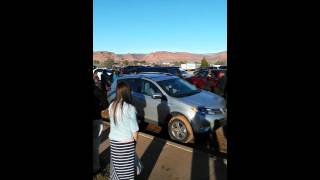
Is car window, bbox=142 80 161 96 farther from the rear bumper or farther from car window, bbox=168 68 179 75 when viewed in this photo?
car window, bbox=168 68 179 75

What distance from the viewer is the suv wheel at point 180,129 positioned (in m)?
7.40

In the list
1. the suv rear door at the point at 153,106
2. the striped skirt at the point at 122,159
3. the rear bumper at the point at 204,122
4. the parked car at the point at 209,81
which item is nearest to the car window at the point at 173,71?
the parked car at the point at 209,81

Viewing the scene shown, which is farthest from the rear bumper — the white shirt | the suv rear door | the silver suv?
the white shirt

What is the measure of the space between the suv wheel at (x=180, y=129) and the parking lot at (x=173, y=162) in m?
0.77

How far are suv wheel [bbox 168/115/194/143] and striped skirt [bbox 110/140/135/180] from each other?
345 centimetres

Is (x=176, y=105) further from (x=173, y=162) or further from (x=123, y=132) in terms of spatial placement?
(x=123, y=132)

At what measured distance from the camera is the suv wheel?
740 centimetres

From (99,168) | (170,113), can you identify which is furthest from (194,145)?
(99,168)

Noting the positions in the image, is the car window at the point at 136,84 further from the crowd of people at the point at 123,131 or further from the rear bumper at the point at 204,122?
the crowd of people at the point at 123,131
